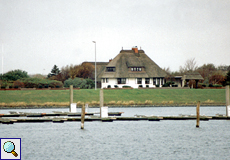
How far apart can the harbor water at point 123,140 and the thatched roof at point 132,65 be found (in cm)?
5166

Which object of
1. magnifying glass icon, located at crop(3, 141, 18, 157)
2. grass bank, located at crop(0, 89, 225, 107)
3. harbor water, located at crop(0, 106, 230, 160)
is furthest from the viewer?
grass bank, located at crop(0, 89, 225, 107)

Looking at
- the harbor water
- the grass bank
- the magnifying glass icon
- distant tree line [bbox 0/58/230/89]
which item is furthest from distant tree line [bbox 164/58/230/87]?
Answer: the magnifying glass icon

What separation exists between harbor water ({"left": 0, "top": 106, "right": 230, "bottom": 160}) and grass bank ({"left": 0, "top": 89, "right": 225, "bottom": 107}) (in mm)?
20361

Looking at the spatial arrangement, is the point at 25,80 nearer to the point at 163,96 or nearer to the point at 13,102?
the point at 13,102

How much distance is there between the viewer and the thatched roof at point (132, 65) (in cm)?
10225

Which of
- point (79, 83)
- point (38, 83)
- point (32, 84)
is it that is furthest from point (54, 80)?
point (79, 83)

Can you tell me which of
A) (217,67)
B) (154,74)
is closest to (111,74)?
(154,74)

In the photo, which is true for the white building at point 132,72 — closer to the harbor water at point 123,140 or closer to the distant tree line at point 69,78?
the distant tree line at point 69,78

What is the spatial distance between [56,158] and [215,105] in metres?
46.7

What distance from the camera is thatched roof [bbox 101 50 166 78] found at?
335 ft

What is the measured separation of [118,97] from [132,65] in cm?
2868

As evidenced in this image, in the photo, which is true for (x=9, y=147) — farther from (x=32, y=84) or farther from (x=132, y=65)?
(x=132, y=65)

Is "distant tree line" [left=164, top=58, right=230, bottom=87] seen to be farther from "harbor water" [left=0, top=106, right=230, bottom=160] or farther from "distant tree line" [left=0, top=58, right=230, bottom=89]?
"harbor water" [left=0, top=106, right=230, bottom=160]

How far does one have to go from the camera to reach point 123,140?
37.5 metres
